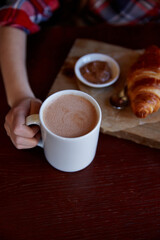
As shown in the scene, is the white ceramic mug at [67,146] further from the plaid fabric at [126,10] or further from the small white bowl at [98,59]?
the plaid fabric at [126,10]

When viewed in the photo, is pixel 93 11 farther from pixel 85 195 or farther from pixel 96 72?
pixel 85 195

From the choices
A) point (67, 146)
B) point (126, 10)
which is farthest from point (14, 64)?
point (126, 10)

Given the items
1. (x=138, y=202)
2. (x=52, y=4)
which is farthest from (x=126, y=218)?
Answer: (x=52, y=4)

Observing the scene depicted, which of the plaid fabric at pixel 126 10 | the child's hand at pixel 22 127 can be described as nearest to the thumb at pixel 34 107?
the child's hand at pixel 22 127

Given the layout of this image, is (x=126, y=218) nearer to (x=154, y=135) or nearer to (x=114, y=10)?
(x=154, y=135)

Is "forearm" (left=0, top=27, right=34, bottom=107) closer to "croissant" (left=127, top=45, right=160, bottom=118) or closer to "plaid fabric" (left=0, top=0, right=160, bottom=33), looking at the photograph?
"plaid fabric" (left=0, top=0, right=160, bottom=33)
